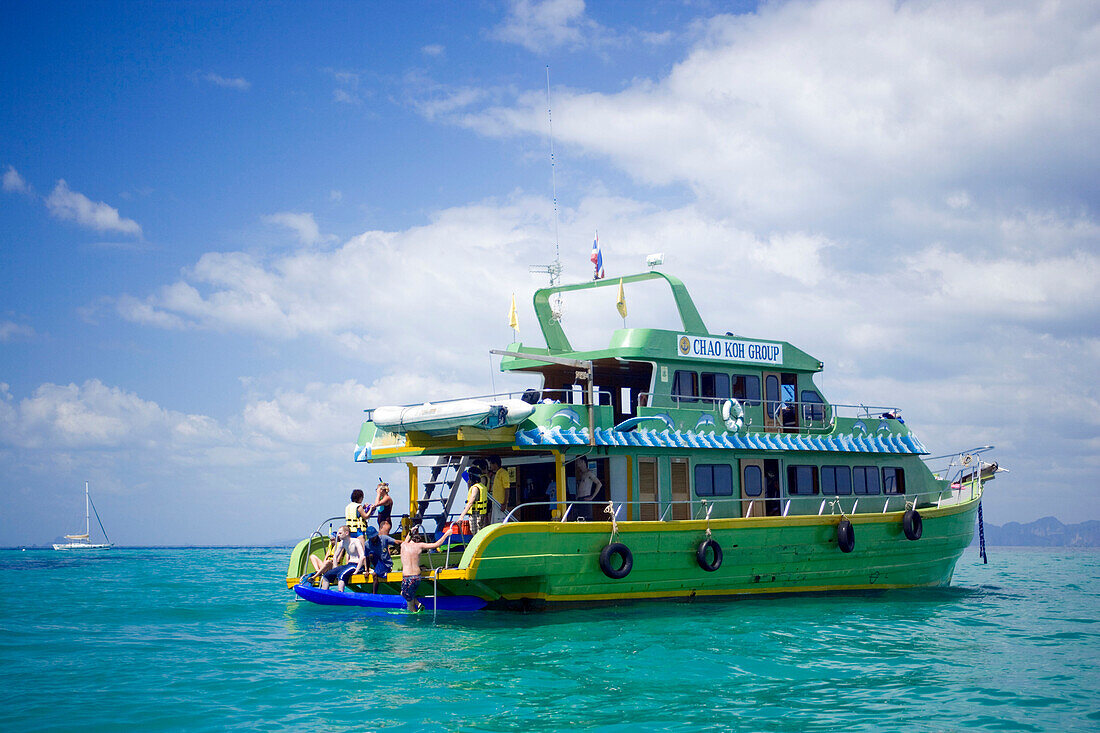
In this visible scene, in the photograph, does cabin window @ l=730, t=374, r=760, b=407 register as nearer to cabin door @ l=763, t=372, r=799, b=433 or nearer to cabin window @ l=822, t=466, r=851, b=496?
cabin door @ l=763, t=372, r=799, b=433

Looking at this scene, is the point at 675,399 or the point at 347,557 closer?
the point at 347,557

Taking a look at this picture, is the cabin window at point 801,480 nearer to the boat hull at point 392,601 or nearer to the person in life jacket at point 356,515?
the boat hull at point 392,601

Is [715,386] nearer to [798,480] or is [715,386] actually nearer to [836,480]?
[798,480]

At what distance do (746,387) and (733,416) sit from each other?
1574mm

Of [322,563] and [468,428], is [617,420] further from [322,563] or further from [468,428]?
[322,563]

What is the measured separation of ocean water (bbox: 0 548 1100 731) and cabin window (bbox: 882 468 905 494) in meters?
3.56

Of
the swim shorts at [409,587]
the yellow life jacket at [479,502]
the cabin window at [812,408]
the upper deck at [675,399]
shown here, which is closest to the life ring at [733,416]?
the upper deck at [675,399]

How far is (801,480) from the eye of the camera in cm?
2088

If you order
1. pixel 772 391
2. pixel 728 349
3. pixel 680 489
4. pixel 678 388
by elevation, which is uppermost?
pixel 728 349

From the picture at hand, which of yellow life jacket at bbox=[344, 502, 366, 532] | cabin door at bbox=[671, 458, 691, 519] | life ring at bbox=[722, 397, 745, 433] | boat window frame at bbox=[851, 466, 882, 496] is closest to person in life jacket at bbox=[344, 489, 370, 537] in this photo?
yellow life jacket at bbox=[344, 502, 366, 532]

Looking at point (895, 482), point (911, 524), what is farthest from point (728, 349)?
point (895, 482)

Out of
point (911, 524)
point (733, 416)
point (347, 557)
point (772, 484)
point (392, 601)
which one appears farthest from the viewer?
point (911, 524)

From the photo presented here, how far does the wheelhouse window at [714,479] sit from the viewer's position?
A: 763 inches

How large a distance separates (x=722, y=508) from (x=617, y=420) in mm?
2897
